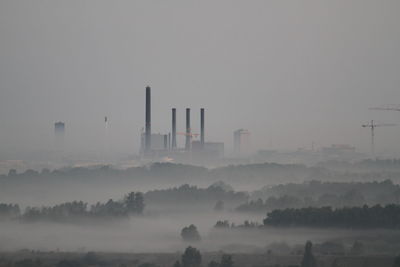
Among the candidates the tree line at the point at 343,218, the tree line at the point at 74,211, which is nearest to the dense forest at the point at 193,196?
the tree line at the point at 74,211

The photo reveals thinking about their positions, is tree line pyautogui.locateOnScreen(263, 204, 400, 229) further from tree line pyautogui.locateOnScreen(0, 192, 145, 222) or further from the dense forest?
the dense forest

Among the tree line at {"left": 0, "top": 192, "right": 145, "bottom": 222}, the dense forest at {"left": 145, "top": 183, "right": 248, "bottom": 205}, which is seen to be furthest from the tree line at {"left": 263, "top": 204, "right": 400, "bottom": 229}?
the dense forest at {"left": 145, "top": 183, "right": 248, "bottom": 205}

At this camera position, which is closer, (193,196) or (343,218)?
(343,218)

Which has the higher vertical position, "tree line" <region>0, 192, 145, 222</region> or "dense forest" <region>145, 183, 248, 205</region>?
"dense forest" <region>145, 183, 248, 205</region>

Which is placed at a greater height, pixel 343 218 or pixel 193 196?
pixel 193 196

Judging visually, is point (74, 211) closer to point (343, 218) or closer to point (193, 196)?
point (193, 196)

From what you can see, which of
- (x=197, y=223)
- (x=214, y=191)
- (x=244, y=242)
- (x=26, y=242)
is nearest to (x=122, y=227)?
(x=197, y=223)

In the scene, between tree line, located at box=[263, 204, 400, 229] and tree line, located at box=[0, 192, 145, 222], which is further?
tree line, located at box=[0, 192, 145, 222]

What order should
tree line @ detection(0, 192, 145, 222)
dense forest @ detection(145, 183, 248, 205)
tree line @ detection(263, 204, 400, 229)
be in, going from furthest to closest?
dense forest @ detection(145, 183, 248, 205)
tree line @ detection(0, 192, 145, 222)
tree line @ detection(263, 204, 400, 229)

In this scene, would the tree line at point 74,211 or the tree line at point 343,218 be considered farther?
the tree line at point 74,211

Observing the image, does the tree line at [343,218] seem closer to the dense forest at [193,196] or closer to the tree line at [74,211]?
the tree line at [74,211]

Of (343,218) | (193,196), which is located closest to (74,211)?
(193,196)
